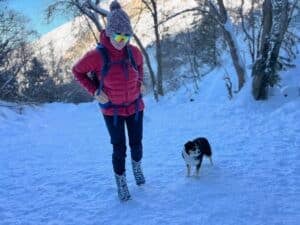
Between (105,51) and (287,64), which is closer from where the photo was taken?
(105,51)

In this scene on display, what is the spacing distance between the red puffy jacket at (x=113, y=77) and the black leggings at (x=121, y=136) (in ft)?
0.33

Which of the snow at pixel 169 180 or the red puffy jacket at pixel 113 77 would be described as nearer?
the snow at pixel 169 180

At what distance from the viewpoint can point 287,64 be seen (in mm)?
12680

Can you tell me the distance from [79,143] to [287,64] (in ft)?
21.2

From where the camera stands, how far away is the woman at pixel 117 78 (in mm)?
4547

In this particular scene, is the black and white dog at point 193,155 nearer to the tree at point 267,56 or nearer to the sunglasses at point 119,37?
the sunglasses at point 119,37

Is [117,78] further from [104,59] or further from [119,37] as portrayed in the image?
[119,37]

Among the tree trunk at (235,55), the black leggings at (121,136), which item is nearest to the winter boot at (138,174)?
the black leggings at (121,136)

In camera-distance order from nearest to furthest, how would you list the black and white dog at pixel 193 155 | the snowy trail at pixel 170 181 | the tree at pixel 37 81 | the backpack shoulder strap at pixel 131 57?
1. the snowy trail at pixel 170 181
2. the backpack shoulder strap at pixel 131 57
3. the black and white dog at pixel 193 155
4. the tree at pixel 37 81

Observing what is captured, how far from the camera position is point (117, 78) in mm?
4613

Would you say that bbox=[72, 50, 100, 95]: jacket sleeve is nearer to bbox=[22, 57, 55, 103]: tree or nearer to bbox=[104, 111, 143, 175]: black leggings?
bbox=[104, 111, 143, 175]: black leggings

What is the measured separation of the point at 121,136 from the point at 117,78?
628 mm

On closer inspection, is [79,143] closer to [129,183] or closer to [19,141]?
[19,141]

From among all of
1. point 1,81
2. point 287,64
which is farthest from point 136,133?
point 1,81
